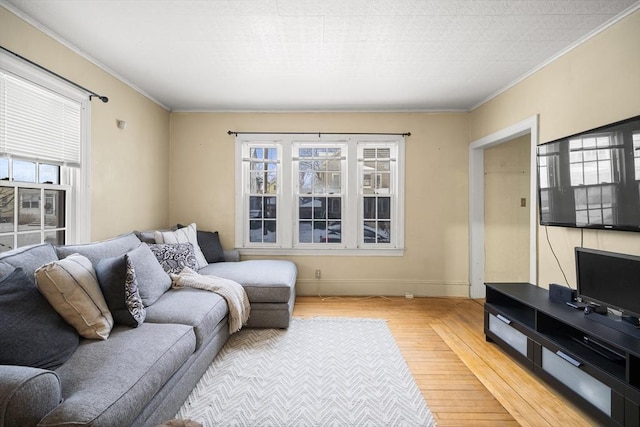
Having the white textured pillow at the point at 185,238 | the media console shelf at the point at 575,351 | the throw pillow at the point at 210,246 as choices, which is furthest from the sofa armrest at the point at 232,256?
the media console shelf at the point at 575,351

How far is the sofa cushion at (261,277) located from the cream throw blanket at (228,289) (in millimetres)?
135

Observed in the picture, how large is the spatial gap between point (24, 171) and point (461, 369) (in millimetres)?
3645

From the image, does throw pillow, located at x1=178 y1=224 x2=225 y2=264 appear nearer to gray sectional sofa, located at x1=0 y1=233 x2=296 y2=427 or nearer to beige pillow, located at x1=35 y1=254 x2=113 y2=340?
gray sectional sofa, located at x1=0 y1=233 x2=296 y2=427

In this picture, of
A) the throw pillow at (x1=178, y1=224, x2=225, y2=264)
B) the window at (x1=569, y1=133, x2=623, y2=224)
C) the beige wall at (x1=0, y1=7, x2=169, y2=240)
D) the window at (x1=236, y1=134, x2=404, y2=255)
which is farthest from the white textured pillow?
the window at (x1=569, y1=133, x2=623, y2=224)

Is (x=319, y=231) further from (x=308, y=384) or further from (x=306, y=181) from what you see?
(x=308, y=384)

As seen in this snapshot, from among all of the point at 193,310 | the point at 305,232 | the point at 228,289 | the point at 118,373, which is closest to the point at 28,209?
the point at 193,310

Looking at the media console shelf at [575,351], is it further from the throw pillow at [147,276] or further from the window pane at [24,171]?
the window pane at [24,171]

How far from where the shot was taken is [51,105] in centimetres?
237

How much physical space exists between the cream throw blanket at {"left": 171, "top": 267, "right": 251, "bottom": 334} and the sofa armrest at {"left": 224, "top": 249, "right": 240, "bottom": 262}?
1051mm

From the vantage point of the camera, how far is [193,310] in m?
2.24

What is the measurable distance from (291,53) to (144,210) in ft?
8.23

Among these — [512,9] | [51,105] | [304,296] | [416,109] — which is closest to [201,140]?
[51,105]

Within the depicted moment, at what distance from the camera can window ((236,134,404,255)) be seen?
13.9ft

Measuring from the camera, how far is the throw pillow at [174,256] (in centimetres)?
292
